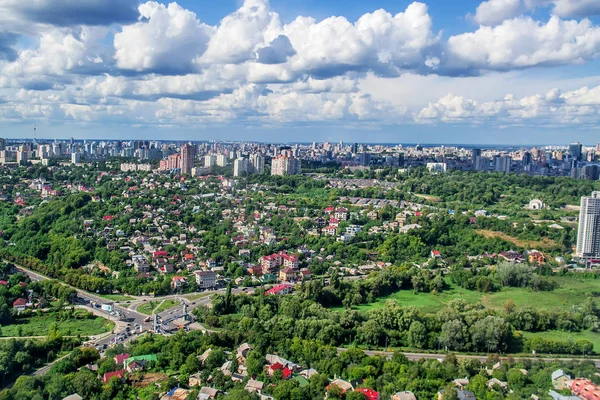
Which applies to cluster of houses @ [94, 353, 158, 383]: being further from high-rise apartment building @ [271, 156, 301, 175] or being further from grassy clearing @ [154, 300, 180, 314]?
high-rise apartment building @ [271, 156, 301, 175]

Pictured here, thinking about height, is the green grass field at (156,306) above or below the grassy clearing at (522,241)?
below

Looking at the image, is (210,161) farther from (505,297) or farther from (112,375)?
(112,375)

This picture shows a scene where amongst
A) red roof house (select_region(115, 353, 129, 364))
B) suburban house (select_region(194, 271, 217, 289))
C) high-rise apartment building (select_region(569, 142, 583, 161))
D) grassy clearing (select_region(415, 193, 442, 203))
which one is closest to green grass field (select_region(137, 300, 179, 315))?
suburban house (select_region(194, 271, 217, 289))

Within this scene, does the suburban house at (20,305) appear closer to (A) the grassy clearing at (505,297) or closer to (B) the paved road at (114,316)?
(B) the paved road at (114,316)

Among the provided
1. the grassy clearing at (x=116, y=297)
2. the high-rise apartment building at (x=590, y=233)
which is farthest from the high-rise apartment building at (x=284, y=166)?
the grassy clearing at (x=116, y=297)

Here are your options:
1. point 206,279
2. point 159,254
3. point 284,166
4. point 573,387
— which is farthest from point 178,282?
point 284,166

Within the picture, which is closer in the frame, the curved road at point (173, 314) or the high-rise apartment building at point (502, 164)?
the curved road at point (173, 314)

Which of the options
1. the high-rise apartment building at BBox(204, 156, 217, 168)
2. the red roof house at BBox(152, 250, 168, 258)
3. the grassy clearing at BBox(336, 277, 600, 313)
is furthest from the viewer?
the high-rise apartment building at BBox(204, 156, 217, 168)
